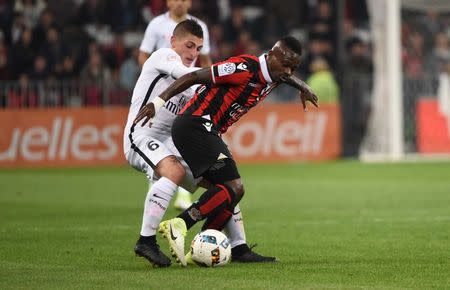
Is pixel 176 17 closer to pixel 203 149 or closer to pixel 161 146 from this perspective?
pixel 161 146

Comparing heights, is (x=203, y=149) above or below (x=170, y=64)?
below

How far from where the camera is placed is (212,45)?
2467 cm

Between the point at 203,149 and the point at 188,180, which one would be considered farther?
the point at 188,180

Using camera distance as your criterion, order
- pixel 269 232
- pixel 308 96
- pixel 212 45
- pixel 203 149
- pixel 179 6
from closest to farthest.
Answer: pixel 203 149, pixel 308 96, pixel 269 232, pixel 179 6, pixel 212 45

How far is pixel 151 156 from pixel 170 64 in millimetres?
774

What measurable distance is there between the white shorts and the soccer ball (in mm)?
575

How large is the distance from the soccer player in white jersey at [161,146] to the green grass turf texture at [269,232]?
30 centimetres

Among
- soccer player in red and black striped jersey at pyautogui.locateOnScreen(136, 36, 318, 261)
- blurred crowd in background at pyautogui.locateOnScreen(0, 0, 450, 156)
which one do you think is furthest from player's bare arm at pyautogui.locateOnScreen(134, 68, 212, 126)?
blurred crowd in background at pyautogui.locateOnScreen(0, 0, 450, 156)

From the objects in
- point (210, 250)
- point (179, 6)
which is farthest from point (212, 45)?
point (210, 250)

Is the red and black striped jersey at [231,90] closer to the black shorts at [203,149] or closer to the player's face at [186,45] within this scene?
the black shorts at [203,149]

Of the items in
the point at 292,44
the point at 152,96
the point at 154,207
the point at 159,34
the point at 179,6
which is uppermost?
the point at 179,6

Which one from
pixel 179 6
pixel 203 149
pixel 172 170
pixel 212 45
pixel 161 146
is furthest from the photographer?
pixel 212 45

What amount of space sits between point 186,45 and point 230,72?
0.90 meters

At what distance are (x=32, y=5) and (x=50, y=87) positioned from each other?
2.79m
